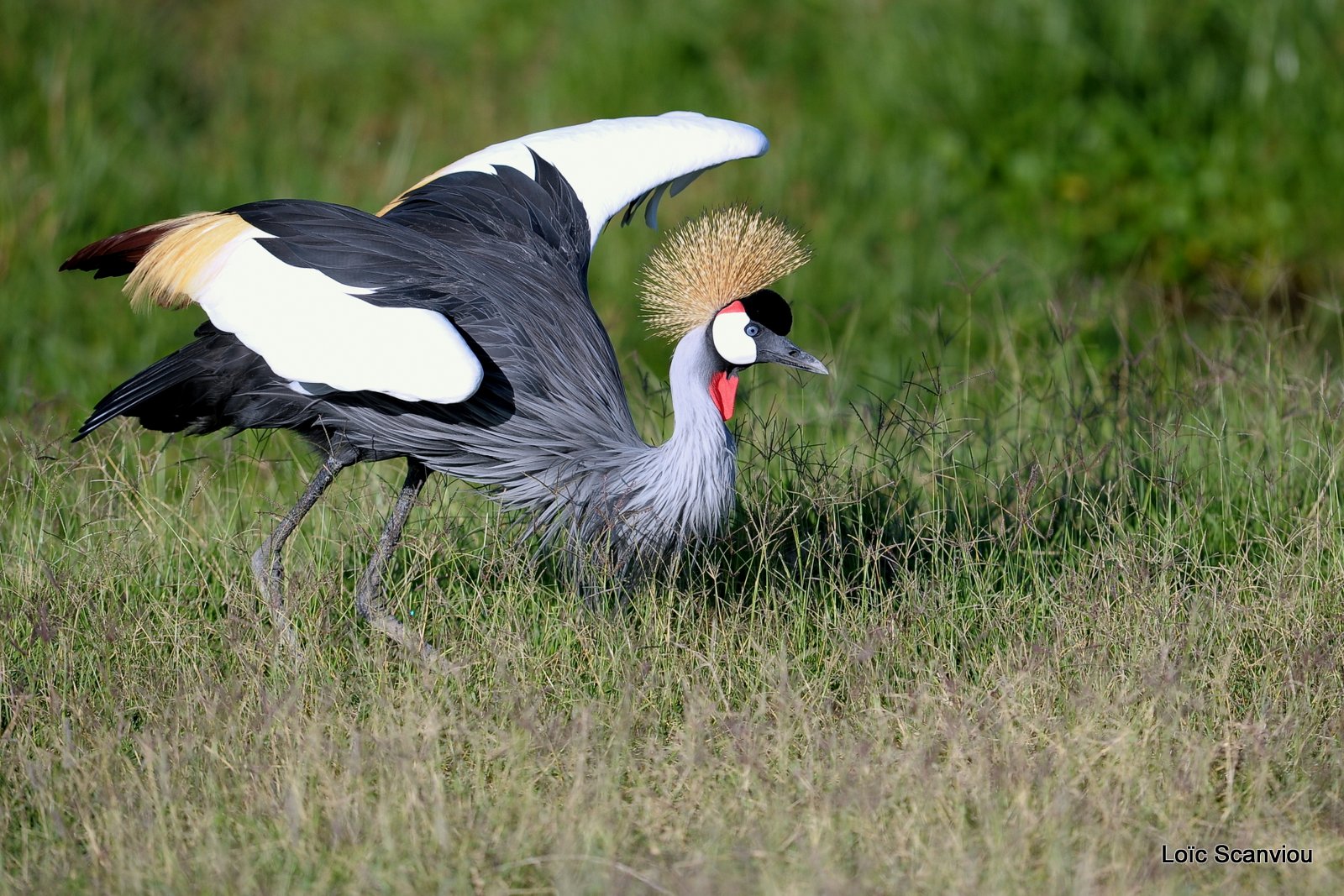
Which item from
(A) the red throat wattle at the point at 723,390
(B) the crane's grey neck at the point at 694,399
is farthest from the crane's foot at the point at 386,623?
(A) the red throat wattle at the point at 723,390

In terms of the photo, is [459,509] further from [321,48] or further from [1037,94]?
[321,48]

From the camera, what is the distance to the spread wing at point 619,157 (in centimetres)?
331

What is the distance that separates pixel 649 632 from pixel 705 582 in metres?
0.21

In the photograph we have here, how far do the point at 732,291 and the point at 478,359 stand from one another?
56 cm

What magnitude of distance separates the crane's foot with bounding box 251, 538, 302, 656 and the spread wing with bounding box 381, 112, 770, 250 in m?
0.80

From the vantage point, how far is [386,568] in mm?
3043

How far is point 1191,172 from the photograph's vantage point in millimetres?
5328

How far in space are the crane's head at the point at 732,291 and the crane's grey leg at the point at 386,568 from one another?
59 centimetres

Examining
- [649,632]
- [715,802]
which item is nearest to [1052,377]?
[649,632]

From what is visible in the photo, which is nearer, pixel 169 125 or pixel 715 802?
pixel 715 802

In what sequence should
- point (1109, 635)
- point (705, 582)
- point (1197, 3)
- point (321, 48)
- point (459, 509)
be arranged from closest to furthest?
point (1109, 635), point (705, 582), point (459, 509), point (1197, 3), point (321, 48)

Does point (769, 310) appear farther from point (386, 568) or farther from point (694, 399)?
point (386, 568)

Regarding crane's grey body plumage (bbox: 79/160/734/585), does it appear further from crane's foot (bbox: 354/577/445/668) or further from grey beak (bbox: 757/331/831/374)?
crane's foot (bbox: 354/577/445/668)

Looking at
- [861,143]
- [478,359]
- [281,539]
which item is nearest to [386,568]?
[281,539]
